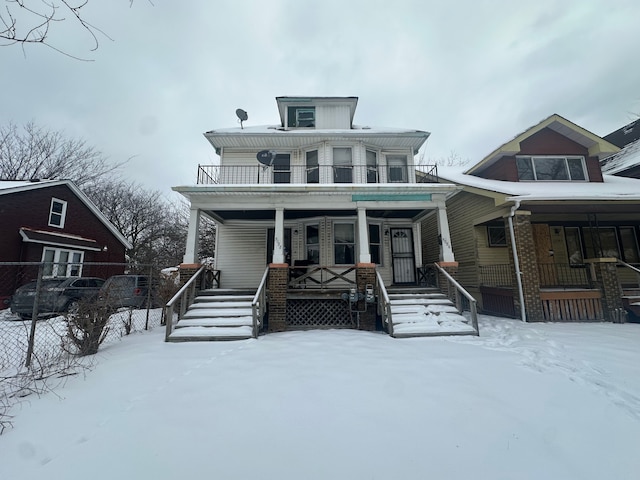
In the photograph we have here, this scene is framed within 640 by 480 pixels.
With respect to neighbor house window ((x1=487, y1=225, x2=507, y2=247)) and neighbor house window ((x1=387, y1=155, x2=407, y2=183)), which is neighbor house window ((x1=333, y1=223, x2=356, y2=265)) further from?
neighbor house window ((x1=487, y1=225, x2=507, y2=247))

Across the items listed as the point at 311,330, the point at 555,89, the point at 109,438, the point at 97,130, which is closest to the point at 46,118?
the point at 97,130

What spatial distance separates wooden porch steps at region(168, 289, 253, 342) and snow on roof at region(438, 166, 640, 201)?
8.62 m

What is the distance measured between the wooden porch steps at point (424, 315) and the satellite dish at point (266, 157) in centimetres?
656

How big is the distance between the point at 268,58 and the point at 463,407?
9.70m

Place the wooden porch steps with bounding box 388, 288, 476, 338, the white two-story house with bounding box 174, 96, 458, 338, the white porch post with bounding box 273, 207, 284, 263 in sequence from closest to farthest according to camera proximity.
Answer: the wooden porch steps with bounding box 388, 288, 476, 338 < the white porch post with bounding box 273, 207, 284, 263 < the white two-story house with bounding box 174, 96, 458, 338

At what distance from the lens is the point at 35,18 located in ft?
7.91

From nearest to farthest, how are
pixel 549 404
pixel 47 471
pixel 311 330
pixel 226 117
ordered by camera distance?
pixel 47 471, pixel 549 404, pixel 311 330, pixel 226 117

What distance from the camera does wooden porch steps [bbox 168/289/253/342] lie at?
6434mm

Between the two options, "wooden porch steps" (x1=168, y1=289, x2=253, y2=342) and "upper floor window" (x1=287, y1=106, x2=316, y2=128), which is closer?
"wooden porch steps" (x1=168, y1=289, x2=253, y2=342)

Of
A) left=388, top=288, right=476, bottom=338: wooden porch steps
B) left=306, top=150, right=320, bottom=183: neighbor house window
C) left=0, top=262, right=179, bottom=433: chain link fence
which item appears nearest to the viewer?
left=0, top=262, right=179, bottom=433: chain link fence

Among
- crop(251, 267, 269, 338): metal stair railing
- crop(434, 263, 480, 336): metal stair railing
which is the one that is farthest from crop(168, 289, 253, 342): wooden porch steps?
crop(434, 263, 480, 336): metal stair railing

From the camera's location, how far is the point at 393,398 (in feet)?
10.9

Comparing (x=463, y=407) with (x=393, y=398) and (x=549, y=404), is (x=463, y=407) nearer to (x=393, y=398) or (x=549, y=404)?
(x=393, y=398)

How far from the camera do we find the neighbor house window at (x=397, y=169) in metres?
11.4
